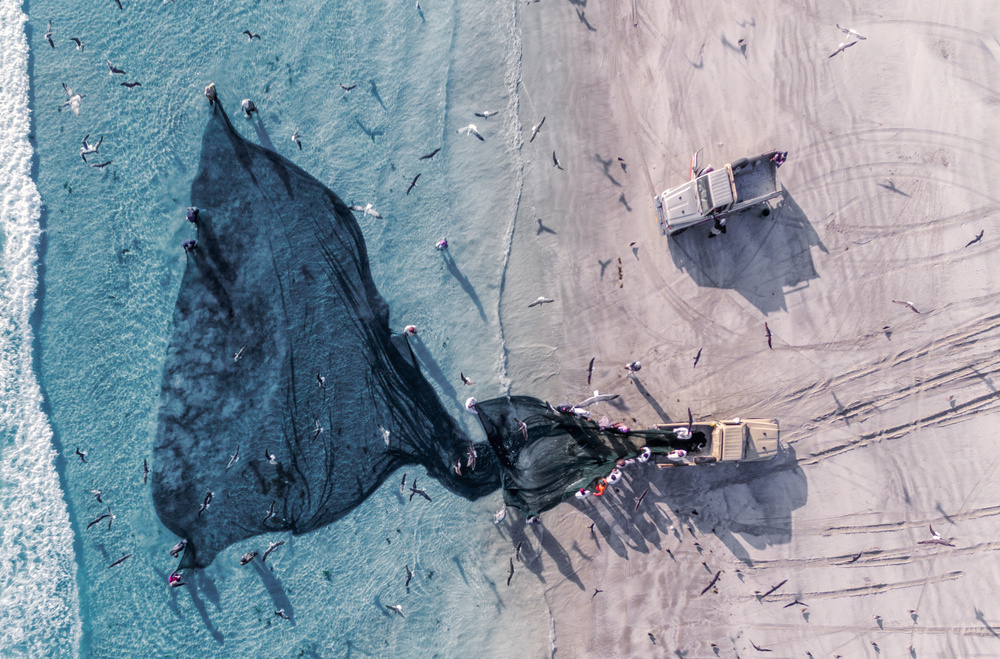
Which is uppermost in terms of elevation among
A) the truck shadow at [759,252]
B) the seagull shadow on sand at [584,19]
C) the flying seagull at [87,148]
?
the flying seagull at [87,148]

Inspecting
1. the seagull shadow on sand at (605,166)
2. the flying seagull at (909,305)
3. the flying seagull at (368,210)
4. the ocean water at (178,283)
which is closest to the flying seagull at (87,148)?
the ocean water at (178,283)

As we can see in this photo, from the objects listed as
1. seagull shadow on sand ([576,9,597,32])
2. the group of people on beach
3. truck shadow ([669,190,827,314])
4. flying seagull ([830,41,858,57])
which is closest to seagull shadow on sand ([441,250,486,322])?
the group of people on beach

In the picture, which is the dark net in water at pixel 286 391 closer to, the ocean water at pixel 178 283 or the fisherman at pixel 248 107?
the ocean water at pixel 178 283

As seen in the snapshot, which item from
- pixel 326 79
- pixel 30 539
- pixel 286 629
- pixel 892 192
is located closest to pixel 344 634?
pixel 286 629

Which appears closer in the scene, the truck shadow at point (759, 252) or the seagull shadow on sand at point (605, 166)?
the truck shadow at point (759, 252)

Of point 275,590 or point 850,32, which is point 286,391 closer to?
point 275,590

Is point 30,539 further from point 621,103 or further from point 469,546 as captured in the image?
point 621,103

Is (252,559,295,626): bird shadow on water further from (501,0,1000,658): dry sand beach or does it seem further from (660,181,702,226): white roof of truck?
(660,181,702,226): white roof of truck
